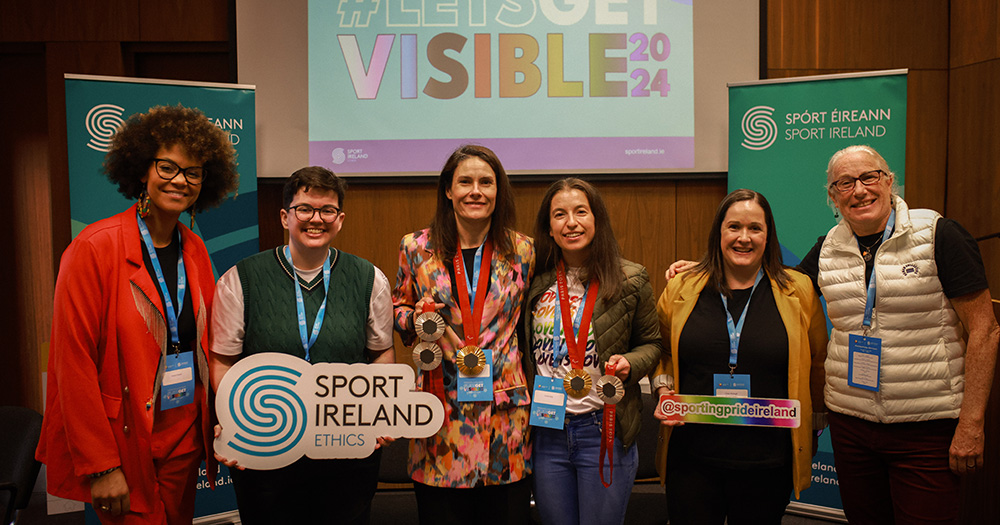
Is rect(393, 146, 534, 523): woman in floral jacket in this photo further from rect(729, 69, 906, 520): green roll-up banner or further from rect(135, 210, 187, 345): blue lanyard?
rect(729, 69, 906, 520): green roll-up banner

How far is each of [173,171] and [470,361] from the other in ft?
3.83

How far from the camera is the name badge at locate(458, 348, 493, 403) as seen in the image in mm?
1977

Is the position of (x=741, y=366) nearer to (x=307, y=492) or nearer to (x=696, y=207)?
(x=307, y=492)

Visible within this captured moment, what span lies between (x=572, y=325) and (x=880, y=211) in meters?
1.21

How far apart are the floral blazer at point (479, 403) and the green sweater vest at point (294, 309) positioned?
19 cm

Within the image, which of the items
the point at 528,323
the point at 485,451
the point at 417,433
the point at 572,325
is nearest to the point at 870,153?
the point at 572,325

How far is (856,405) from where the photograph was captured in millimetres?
2074

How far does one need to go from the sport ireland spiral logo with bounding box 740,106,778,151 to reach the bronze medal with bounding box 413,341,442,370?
8.89 feet

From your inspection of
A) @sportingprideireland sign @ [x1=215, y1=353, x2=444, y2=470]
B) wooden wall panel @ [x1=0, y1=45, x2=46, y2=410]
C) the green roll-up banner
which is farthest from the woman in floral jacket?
wooden wall panel @ [x1=0, y1=45, x2=46, y2=410]

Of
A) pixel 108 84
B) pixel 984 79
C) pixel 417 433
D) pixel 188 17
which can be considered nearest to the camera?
pixel 417 433

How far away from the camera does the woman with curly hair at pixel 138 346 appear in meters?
1.67

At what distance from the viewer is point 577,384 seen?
77.5 inches

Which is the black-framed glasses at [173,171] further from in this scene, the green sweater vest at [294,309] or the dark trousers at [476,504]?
the dark trousers at [476,504]

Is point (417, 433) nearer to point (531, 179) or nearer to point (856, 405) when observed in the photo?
point (856, 405)
